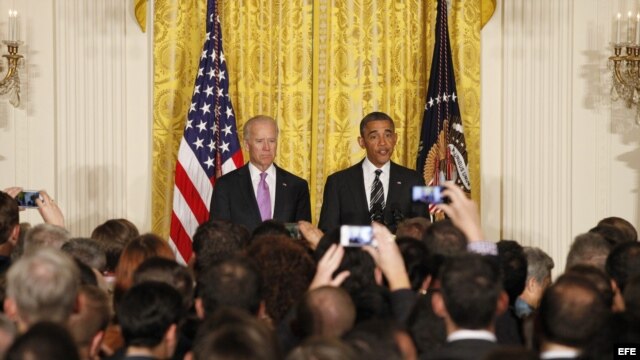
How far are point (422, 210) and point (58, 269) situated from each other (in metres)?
4.37

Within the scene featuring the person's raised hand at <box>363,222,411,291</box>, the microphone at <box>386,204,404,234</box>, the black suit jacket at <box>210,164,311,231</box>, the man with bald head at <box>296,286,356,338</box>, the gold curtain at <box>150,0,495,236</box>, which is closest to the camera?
the man with bald head at <box>296,286,356,338</box>

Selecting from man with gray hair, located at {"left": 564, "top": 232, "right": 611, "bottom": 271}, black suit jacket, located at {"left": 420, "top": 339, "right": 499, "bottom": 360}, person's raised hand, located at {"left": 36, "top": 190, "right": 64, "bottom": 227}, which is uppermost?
person's raised hand, located at {"left": 36, "top": 190, "right": 64, "bottom": 227}

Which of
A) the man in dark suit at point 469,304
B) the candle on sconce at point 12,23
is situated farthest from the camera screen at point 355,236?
the candle on sconce at point 12,23

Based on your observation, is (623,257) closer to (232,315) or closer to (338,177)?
(232,315)

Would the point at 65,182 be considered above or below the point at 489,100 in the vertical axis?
below

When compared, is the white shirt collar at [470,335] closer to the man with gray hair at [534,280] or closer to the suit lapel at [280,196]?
the man with gray hair at [534,280]

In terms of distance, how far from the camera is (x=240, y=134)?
377 inches

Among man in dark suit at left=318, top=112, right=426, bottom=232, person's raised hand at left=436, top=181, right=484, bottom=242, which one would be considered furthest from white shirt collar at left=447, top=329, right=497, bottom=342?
man in dark suit at left=318, top=112, right=426, bottom=232

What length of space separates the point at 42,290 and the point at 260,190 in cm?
426

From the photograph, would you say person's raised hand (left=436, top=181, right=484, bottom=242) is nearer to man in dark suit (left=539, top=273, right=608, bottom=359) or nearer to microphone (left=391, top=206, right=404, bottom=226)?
man in dark suit (left=539, top=273, right=608, bottom=359)

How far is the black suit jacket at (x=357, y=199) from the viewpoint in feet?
26.6

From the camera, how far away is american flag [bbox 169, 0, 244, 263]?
29.3 ft

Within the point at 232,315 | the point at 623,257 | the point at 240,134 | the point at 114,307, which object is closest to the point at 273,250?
the point at 114,307

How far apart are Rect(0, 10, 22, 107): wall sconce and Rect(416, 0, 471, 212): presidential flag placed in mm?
3296
